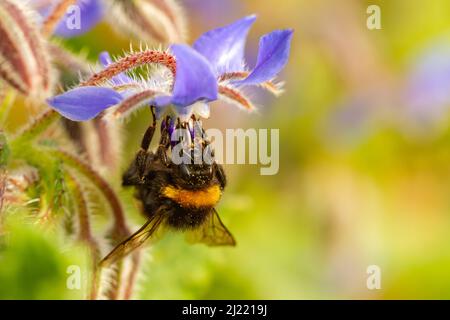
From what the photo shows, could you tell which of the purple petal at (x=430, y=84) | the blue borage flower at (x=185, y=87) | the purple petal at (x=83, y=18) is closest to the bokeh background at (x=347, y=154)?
the purple petal at (x=430, y=84)

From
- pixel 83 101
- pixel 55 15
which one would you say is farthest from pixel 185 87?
pixel 55 15

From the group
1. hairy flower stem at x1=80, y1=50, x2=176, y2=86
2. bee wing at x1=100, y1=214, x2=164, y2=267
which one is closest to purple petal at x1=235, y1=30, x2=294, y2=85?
hairy flower stem at x1=80, y1=50, x2=176, y2=86

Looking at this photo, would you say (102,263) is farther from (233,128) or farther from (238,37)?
(233,128)

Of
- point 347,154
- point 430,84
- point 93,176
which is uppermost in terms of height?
point 430,84

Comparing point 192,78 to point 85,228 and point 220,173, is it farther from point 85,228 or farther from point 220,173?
point 85,228

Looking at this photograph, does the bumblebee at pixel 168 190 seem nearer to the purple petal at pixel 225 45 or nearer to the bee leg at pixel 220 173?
the bee leg at pixel 220 173

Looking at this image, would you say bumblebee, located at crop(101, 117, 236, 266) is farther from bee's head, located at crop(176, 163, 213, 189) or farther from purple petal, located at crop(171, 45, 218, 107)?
purple petal, located at crop(171, 45, 218, 107)
